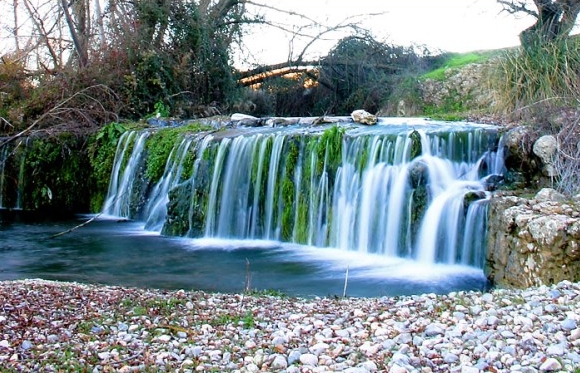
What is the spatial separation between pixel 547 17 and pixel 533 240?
7918 millimetres

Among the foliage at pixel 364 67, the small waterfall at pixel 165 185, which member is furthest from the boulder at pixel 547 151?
the foliage at pixel 364 67

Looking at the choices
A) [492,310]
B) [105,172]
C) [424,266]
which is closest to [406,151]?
[424,266]

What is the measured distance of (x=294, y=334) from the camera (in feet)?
14.5

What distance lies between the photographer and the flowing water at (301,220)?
789 cm

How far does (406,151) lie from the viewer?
9383mm

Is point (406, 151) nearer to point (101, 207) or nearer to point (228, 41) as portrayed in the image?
point (101, 207)

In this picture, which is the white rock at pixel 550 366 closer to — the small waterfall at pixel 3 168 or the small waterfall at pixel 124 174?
the small waterfall at pixel 124 174

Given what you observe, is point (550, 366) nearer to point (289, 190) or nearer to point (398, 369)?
point (398, 369)

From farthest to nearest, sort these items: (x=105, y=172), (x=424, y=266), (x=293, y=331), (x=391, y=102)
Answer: (x=391, y=102) → (x=105, y=172) → (x=424, y=266) → (x=293, y=331)

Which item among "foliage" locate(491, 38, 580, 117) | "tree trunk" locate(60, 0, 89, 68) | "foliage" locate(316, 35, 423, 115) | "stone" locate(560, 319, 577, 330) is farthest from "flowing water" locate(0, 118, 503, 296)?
"foliage" locate(316, 35, 423, 115)

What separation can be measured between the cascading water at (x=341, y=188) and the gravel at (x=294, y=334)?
119 inches

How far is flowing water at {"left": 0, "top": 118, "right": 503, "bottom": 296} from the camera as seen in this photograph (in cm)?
789

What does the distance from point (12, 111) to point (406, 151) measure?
30.2 feet

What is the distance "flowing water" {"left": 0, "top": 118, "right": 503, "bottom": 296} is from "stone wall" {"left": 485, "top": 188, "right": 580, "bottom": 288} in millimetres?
479
